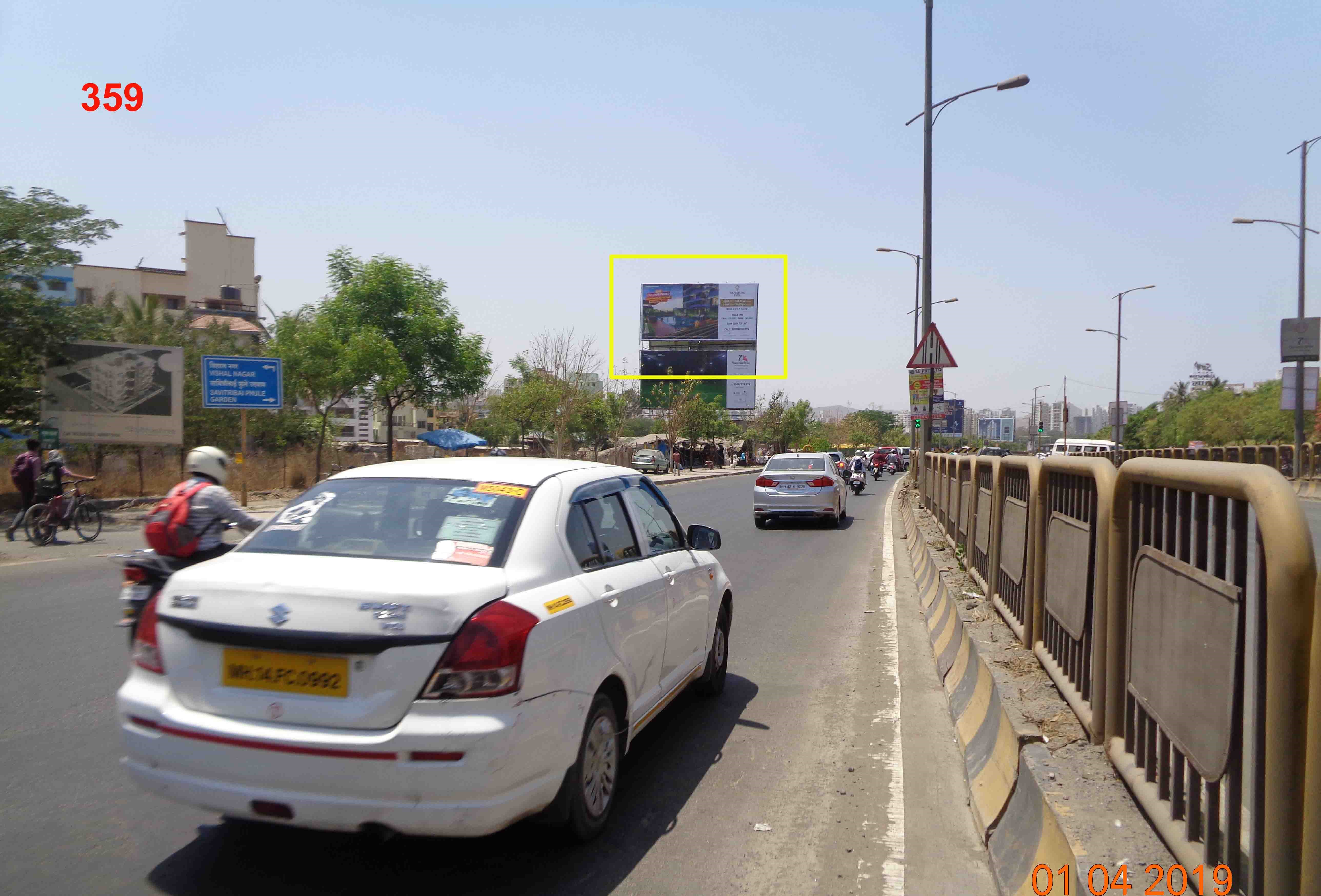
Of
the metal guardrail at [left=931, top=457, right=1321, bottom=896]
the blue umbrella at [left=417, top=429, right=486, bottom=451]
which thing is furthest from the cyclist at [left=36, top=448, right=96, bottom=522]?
the blue umbrella at [left=417, top=429, right=486, bottom=451]

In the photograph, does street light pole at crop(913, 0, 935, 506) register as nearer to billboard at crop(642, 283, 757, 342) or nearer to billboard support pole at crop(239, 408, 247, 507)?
billboard support pole at crop(239, 408, 247, 507)

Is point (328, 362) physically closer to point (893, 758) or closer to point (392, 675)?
point (893, 758)

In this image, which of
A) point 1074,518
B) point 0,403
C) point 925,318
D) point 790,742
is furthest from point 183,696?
point 0,403

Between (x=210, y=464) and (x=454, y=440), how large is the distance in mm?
38974

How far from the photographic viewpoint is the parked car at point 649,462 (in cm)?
5450

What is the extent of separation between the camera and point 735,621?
9.23 m

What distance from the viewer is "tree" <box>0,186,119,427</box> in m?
18.7

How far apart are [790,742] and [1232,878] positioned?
3035 millimetres

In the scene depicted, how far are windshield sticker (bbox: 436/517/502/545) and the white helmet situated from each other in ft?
7.68

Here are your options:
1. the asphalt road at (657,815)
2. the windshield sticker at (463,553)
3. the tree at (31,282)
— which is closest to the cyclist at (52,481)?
the tree at (31,282)

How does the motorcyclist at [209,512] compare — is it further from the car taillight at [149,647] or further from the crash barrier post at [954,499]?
the crash barrier post at [954,499]

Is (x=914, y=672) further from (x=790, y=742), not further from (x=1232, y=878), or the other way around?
(x=1232, y=878)

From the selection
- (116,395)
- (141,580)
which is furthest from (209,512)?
(116,395)

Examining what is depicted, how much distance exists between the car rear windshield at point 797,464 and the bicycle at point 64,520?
40.8ft
